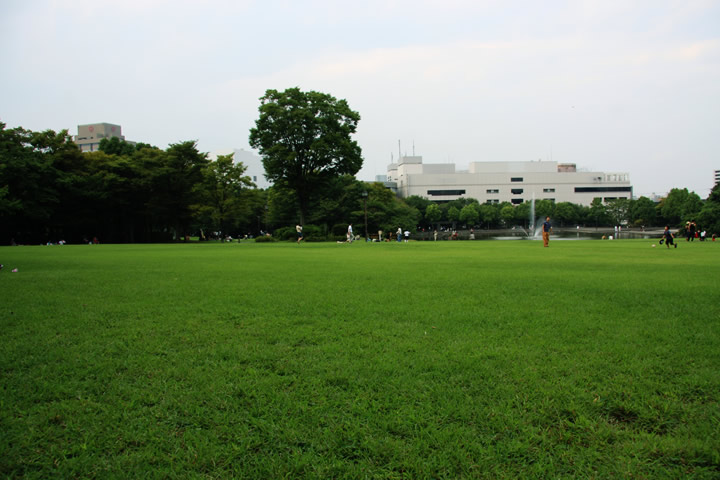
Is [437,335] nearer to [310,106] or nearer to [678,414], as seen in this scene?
[678,414]

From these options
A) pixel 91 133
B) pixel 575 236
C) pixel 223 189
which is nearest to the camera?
pixel 223 189

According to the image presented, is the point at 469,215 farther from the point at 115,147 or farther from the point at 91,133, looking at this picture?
the point at 91,133

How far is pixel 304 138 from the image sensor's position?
42250 millimetres

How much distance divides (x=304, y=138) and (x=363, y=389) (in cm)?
4063

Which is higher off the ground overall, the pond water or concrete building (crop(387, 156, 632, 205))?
concrete building (crop(387, 156, 632, 205))

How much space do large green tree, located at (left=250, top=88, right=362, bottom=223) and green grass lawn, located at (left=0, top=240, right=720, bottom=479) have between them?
3607 centimetres

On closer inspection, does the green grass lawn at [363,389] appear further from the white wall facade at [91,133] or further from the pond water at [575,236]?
the white wall facade at [91,133]

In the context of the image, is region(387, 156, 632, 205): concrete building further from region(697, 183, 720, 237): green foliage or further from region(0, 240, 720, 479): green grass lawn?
region(0, 240, 720, 479): green grass lawn

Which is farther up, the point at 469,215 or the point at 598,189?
the point at 598,189

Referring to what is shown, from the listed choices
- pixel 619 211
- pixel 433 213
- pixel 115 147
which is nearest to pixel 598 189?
pixel 619 211

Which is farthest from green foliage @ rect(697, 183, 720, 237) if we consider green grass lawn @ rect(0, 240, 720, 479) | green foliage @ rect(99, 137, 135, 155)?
green foliage @ rect(99, 137, 135, 155)

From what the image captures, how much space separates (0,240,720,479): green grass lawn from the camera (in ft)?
8.46

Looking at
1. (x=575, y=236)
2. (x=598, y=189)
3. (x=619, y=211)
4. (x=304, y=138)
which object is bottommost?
(x=575, y=236)

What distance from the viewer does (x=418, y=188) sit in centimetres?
12712
